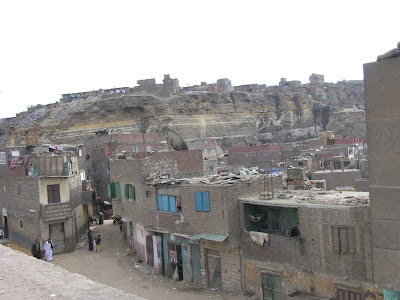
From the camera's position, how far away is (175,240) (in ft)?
52.5

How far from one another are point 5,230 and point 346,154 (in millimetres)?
34320

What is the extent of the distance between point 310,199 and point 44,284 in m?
10.2

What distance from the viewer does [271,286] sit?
1291cm

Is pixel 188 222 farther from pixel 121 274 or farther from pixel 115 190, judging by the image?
pixel 115 190

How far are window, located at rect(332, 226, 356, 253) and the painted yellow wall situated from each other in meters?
15.3

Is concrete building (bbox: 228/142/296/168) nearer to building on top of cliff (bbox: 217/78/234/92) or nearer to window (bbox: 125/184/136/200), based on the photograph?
window (bbox: 125/184/136/200)

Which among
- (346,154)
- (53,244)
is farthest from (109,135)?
(346,154)

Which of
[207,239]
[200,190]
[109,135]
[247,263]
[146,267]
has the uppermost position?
[109,135]

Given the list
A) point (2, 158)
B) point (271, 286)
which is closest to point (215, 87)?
point (2, 158)

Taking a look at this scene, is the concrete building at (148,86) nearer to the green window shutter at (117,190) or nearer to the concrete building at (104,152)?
the concrete building at (104,152)

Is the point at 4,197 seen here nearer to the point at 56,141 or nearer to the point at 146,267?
the point at 146,267

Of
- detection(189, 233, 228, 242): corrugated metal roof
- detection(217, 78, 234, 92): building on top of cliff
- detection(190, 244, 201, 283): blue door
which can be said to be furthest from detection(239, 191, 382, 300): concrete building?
detection(217, 78, 234, 92): building on top of cliff

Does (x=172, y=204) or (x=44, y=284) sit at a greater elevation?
(x=44, y=284)

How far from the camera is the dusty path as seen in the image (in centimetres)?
1441
